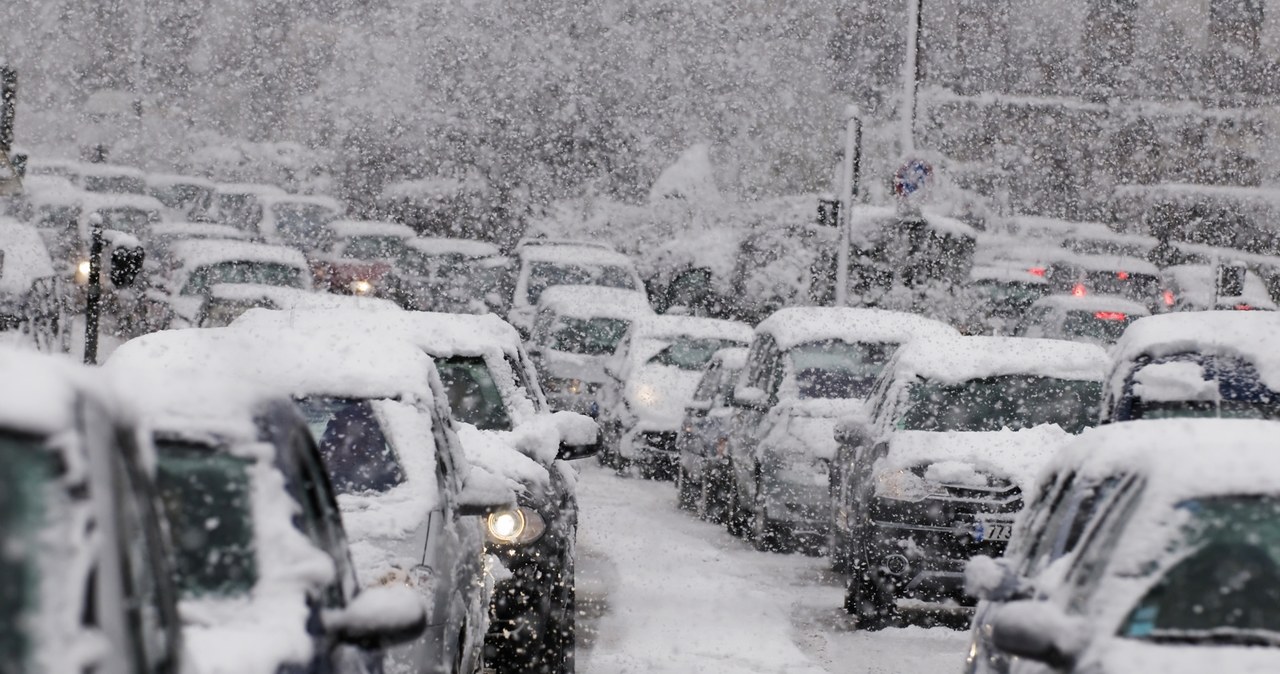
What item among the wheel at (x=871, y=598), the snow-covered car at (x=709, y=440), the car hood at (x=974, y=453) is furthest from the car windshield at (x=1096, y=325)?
the wheel at (x=871, y=598)

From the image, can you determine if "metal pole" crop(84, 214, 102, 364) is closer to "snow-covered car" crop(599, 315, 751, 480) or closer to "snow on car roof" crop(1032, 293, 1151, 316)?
"snow-covered car" crop(599, 315, 751, 480)

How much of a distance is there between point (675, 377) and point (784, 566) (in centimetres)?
614

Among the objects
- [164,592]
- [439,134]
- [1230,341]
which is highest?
[164,592]

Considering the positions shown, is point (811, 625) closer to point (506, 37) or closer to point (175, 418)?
point (175, 418)

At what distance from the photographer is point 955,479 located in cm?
1119

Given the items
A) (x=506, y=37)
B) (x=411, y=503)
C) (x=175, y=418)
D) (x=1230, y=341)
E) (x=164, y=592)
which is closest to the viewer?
(x=164, y=592)

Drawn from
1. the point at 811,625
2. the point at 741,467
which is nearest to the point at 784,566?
the point at 741,467

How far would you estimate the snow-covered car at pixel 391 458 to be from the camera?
6.36 metres

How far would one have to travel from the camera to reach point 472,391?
10.1 m

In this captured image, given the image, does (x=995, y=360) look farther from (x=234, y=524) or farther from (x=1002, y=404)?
(x=234, y=524)

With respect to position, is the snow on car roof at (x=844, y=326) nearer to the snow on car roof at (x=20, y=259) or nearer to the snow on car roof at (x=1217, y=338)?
the snow on car roof at (x=1217, y=338)

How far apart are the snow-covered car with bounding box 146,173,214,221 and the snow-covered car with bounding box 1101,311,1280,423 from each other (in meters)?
31.6

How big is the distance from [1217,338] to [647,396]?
1082cm

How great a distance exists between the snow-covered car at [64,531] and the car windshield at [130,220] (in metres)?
31.2
